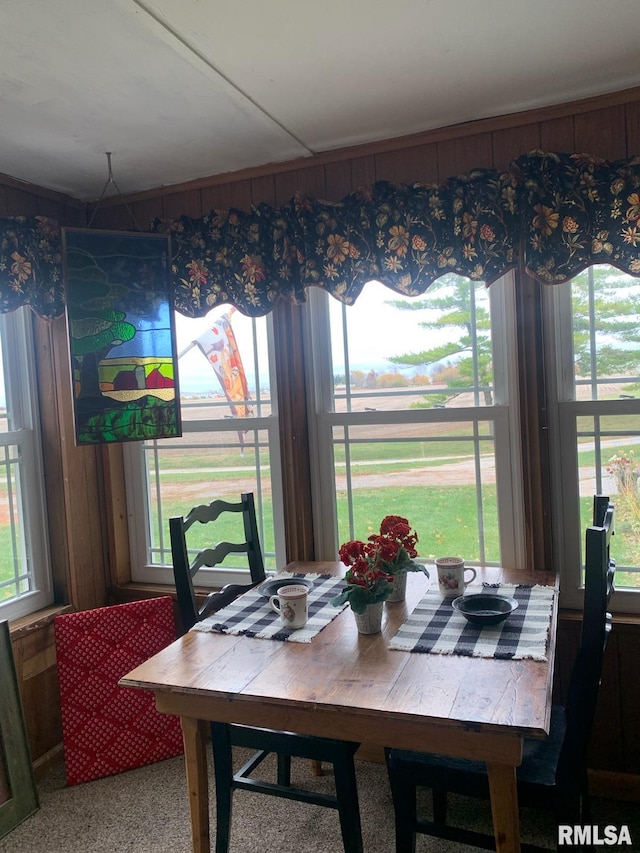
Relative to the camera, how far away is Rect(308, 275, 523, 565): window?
2535 mm

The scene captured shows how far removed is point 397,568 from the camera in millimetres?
1939

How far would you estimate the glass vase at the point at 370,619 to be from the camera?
73.1 inches

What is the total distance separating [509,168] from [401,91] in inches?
18.8

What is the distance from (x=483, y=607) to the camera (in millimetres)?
1957

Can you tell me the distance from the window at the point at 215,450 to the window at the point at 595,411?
115 centimetres

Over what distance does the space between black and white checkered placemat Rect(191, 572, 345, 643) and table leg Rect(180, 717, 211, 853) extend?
0.28 metres

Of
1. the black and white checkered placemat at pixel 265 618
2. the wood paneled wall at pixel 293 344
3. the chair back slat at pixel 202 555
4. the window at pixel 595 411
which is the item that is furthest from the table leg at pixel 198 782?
the window at pixel 595 411

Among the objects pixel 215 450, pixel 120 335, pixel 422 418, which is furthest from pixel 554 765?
pixel 120 335

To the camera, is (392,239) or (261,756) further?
(392,239)

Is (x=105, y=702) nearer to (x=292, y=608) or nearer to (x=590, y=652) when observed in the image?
(x=292, y=608)

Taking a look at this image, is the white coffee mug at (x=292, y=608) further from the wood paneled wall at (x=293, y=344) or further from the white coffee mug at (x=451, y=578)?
the wood paneled wall at (x=293, y=344)

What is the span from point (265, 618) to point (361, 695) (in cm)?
56

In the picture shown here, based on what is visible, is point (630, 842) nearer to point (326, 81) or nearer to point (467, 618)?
point (467, 618)

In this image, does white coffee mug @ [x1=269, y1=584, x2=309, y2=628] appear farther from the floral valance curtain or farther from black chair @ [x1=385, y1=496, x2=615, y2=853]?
the floral valance curtain
